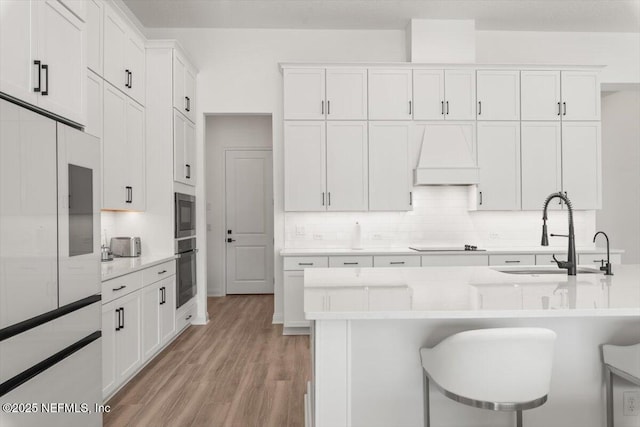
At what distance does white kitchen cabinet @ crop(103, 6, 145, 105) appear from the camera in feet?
11.0

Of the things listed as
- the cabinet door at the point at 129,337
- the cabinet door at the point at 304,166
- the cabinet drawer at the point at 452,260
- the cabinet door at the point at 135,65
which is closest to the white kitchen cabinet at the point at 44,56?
the cabinet door at the point at 129,337

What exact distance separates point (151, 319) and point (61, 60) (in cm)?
215

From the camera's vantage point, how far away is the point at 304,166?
15.2ft

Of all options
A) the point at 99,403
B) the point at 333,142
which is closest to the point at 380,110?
the point at 333,142

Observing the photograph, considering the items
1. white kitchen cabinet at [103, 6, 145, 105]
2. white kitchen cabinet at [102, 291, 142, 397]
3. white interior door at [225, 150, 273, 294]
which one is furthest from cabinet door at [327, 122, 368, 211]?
white interior door at [225, 150, 273, 294]

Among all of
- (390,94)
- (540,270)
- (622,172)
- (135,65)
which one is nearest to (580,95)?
(390,94)

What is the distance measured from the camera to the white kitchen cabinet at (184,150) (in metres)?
4.25

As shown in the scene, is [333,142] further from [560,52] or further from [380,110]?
[560,52]

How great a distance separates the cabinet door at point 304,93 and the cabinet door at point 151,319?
2272 mm

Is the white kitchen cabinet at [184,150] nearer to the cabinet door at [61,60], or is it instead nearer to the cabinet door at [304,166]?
the cabinet door at [304,166]

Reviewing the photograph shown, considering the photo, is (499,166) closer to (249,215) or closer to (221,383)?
(221,383)

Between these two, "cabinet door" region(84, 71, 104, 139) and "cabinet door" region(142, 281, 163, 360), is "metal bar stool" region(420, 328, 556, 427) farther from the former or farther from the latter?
"cabinet door" region(84, 71, 104, 139)

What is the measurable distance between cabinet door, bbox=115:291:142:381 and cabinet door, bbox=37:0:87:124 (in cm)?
136

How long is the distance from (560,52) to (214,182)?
5158mm
